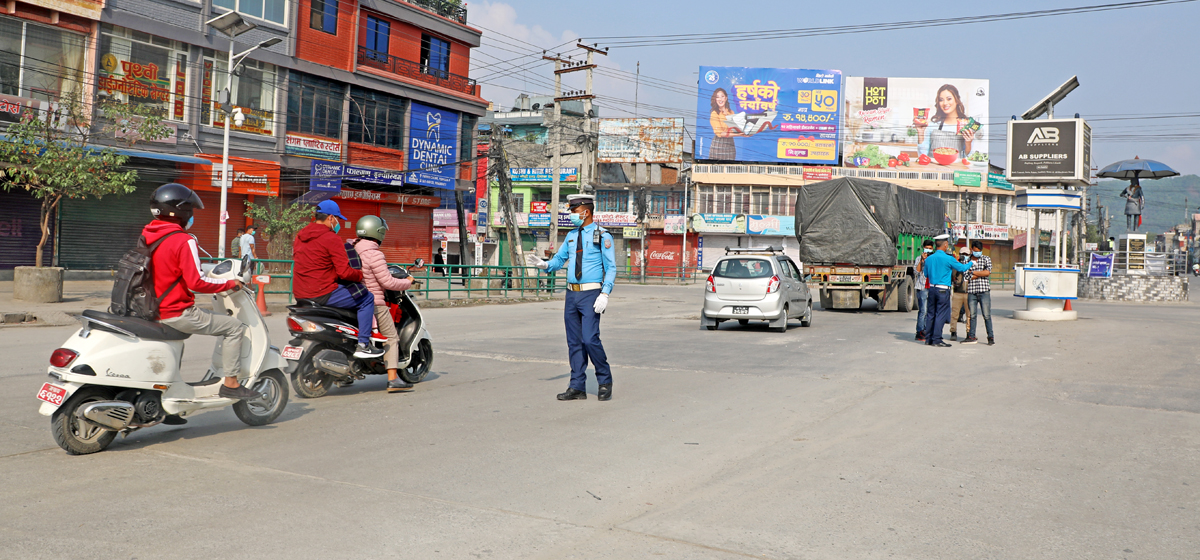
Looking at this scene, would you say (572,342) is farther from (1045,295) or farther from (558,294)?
(558,294)

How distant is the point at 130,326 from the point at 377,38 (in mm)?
30558

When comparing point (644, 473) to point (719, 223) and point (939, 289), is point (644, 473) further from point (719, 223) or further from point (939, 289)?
point (719, 223)

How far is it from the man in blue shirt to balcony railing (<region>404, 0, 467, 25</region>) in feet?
90.6

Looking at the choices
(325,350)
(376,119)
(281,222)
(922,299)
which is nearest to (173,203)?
(325,350)

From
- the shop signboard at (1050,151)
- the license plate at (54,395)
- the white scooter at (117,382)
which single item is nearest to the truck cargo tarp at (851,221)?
the shop signboard at (1050,151)

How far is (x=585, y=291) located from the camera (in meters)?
8.15

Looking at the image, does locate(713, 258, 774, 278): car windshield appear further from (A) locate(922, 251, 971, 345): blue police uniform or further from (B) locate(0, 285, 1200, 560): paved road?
(B) locate(0, 285, 1200, 560): paved road

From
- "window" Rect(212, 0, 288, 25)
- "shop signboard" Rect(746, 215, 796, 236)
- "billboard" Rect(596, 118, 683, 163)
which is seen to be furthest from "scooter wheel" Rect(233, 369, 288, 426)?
"billboard" Rect(596, 118, 683, 163)

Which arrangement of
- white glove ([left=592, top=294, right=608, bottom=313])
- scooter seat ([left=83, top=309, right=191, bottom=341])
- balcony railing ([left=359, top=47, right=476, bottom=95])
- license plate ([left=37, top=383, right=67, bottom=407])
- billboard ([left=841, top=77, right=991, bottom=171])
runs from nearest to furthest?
license plate ([left=37, top=383, right=67, bottom=407]) < scooter seat ([left=83, top=309, right=191, bottom=341]) < white glove ([left=592, top=294, right=608, bottom=313]) < balcony railing ([left=359, top=47, right=476, bottom=95]) < billboard ([left=841, top=77, right=991, bottom=171])

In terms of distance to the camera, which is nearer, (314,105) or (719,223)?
(314,105)

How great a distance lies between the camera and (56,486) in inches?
186

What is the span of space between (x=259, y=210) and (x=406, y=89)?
10.4m

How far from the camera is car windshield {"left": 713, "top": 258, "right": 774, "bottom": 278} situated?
1639 cm

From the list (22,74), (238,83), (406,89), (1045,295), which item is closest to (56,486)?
(1045,295)
